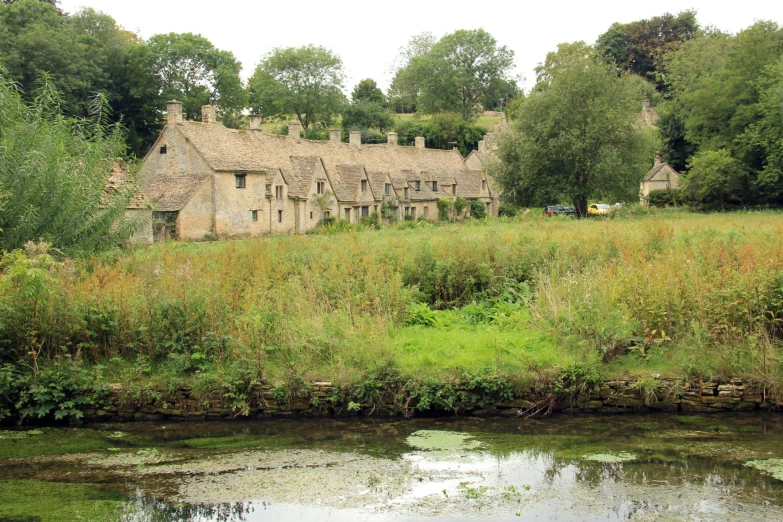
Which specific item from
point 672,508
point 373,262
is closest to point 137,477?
point 672,508

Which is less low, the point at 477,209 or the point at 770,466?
the point at 477,209

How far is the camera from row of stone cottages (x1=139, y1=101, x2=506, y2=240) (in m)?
47.7

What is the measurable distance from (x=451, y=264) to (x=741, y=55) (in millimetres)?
41708

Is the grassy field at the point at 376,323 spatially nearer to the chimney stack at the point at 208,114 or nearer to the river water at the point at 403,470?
the river water at the point at 403,470

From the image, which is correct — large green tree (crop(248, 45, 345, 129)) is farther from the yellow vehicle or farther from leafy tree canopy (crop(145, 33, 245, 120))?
the yellow vehicle

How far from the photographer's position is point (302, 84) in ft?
304

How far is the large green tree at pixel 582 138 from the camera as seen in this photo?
4769cm

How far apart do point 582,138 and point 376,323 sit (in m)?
36.7

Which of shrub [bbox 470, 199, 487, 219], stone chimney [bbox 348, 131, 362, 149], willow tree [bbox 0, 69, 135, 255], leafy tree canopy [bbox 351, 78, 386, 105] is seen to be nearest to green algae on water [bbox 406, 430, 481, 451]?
willow tree [bbox 0, 69, 135, 255]

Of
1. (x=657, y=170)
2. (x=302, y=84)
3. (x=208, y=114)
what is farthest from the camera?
(x=302, y=84)

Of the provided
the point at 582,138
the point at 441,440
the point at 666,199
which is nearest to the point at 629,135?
the point at 582,138

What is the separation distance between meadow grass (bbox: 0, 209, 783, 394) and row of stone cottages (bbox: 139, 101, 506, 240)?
97.1 feet

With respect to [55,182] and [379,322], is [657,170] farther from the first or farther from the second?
[55,182]

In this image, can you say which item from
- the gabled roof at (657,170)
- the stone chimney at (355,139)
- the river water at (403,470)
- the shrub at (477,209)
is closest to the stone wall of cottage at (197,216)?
the stone chimney at (355,139)
